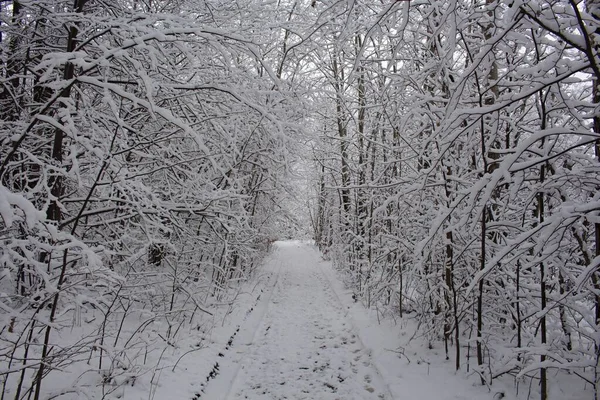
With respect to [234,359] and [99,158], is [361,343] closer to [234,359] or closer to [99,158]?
[234,359]

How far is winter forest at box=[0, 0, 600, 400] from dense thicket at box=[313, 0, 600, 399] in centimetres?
4

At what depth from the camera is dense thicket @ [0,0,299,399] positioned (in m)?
2.68

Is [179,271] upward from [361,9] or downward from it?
downward

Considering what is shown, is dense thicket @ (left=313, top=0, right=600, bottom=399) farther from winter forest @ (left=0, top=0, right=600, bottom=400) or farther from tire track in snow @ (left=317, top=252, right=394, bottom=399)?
tire track in snow @ (left=317, top=252, right=394, bottom=399)

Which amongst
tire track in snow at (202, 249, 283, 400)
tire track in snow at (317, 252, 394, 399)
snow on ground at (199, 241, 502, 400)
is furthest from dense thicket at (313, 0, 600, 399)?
tire track in snow at (202, 249, 283, 400)

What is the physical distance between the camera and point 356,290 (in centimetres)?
952

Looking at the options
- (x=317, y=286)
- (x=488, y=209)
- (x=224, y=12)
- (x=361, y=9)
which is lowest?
(x=317, y=286)

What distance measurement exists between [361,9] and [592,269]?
535 centimetres

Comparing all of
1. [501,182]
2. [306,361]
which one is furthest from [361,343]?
[501,182]

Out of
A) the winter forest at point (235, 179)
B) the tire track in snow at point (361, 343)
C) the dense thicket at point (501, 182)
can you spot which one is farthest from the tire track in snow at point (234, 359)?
the dense thicket at point (501, 182)

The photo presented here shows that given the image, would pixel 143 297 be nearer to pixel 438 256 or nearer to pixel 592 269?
pixel 438 256

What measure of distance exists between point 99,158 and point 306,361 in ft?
13.3

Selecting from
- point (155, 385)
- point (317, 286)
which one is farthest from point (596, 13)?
point (317, 286)

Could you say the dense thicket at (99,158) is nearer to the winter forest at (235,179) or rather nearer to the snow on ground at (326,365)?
the winter forest at (235,179)
